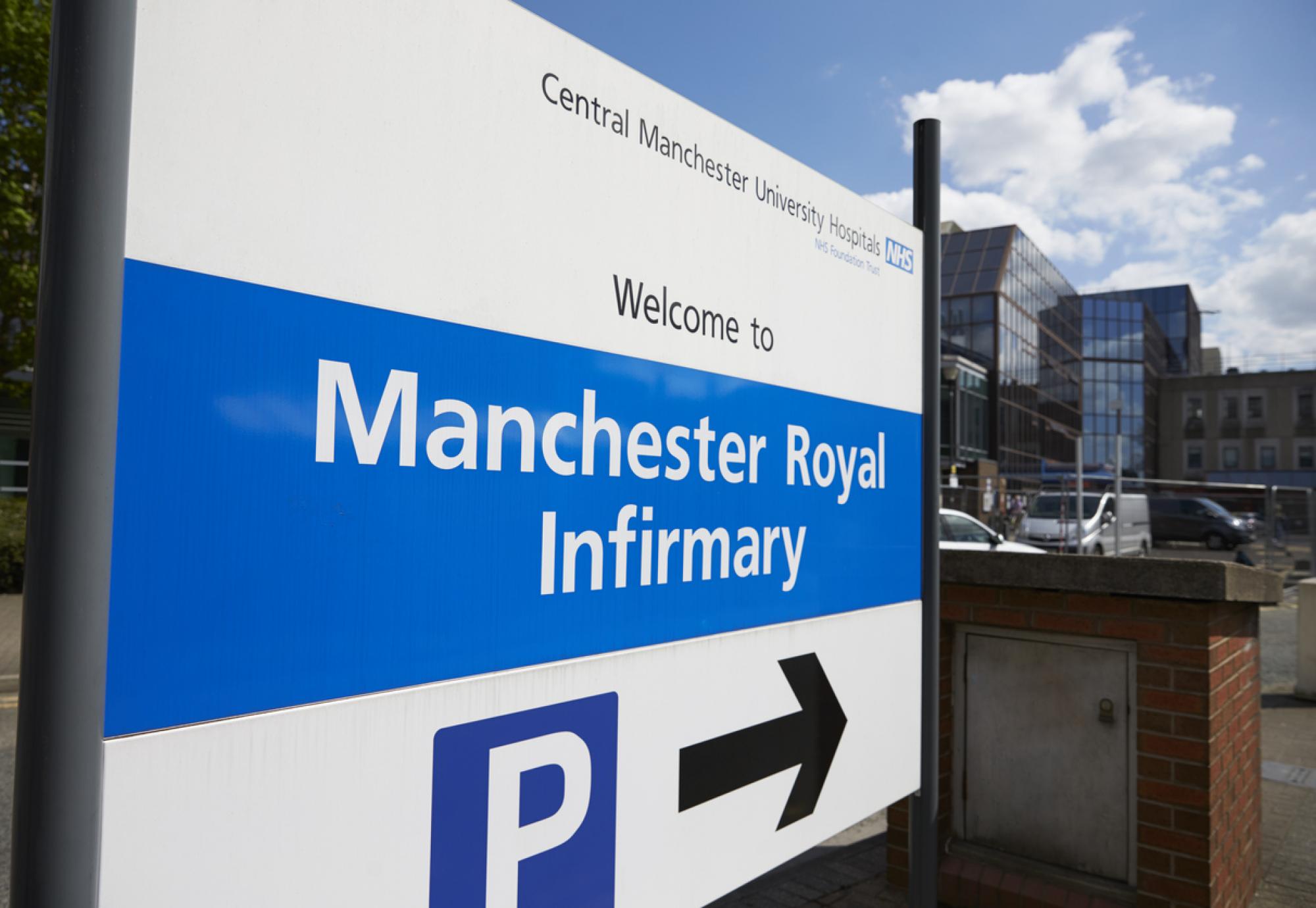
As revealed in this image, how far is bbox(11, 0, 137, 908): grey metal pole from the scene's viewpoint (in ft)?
3.34

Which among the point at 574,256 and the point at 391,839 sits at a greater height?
the point at 574,256

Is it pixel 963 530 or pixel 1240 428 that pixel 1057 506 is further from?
pixel 1240 428

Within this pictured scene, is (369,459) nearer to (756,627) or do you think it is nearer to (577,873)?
(577,873)

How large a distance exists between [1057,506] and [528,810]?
1962 cm

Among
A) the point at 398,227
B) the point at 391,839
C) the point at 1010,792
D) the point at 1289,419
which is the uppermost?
the point at 1289,419

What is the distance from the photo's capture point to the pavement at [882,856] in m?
3.97

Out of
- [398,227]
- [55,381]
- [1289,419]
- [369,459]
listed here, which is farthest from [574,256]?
[1289,419]

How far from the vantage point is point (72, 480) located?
102cm

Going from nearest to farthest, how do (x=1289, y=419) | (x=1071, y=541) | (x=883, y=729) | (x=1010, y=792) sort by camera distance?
1. (x=883, y=729)
2. (x=1010, y=792)
3. (x=1071, y=541)
4. (x=1289, y=419)

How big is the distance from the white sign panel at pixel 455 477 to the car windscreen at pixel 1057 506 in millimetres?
17814

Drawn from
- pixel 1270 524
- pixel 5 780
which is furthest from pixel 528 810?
pixel 1270 524

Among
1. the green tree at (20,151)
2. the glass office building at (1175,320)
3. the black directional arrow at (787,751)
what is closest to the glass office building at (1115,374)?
the glass office building at (1175,320)

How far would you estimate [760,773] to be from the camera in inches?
78.4

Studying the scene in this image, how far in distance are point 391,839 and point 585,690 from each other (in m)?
0.41
